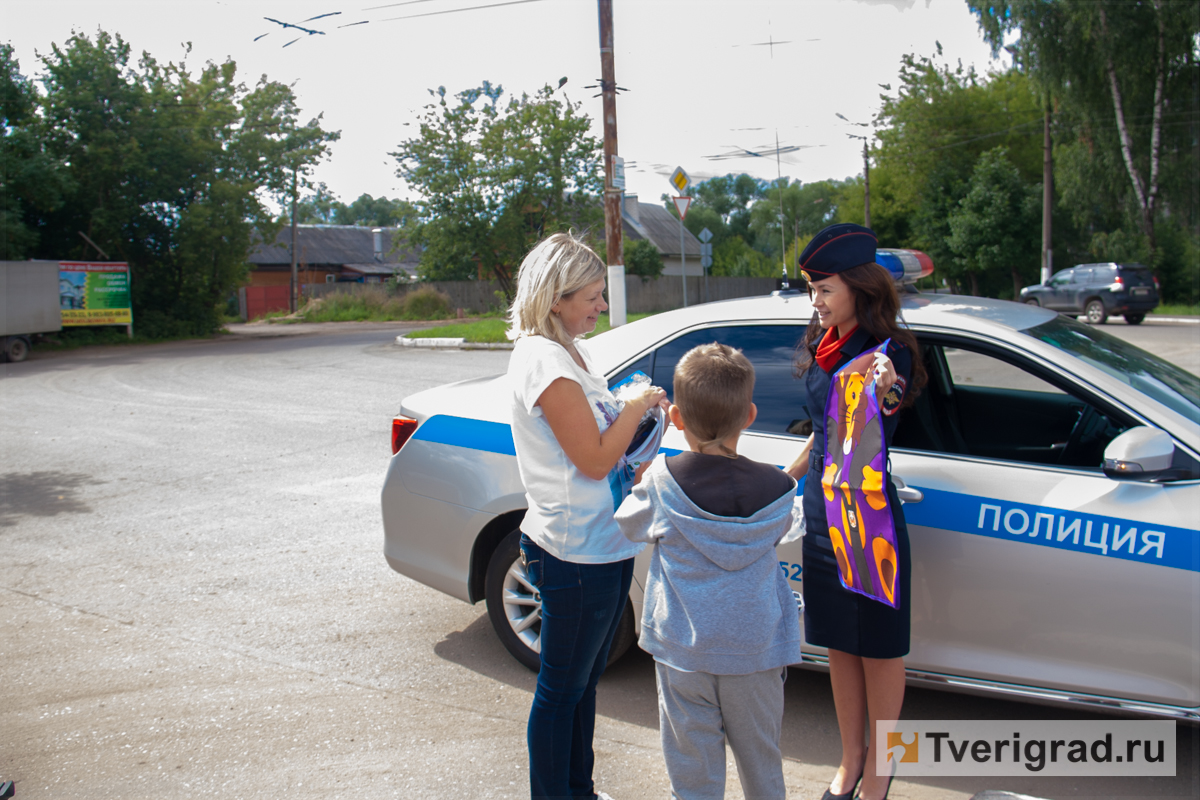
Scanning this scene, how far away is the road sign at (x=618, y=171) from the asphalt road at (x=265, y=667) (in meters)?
9.41

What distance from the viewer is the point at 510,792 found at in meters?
2.84

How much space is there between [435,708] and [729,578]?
1816 mm

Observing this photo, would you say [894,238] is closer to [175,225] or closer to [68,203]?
[175,225]

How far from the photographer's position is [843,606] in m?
2.58

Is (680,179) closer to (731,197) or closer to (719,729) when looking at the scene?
(719,729)

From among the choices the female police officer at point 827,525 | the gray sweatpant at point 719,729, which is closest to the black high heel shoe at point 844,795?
the female police officer at point 827,525

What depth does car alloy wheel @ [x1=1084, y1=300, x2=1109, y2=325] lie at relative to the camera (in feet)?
75.2

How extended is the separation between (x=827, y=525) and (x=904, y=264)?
1.11m

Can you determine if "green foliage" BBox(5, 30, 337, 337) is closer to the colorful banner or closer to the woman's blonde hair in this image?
the colorful banner

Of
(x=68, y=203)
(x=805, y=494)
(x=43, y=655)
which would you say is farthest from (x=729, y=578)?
(x=68, y=203)

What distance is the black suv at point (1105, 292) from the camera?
22.3m

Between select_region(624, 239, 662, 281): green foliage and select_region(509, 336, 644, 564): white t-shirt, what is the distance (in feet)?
145

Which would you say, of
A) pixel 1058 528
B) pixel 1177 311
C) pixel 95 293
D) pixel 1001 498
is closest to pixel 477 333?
pixel 95 293

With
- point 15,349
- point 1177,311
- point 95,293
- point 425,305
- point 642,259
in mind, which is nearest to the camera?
point 15,349
